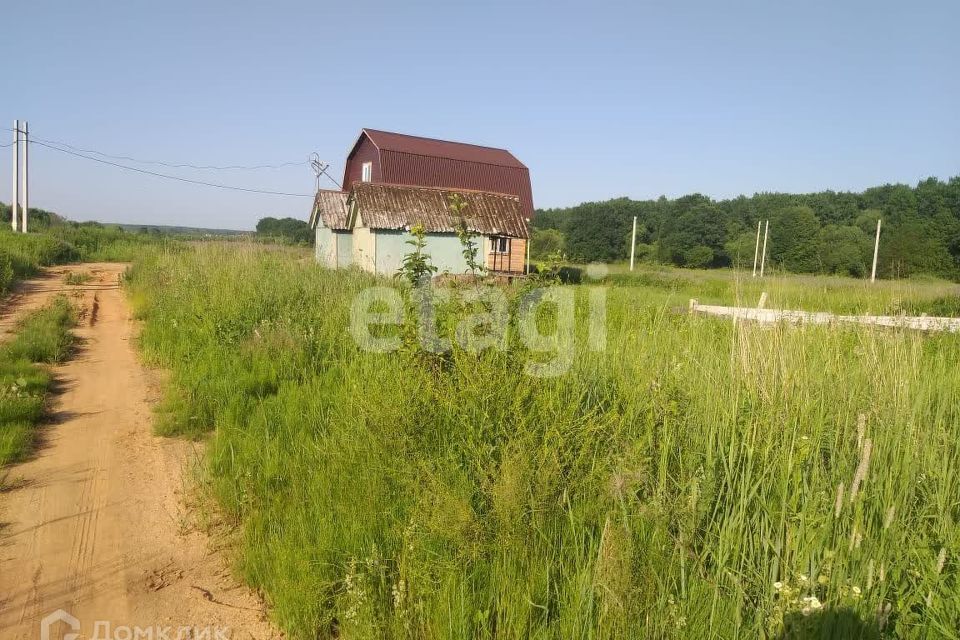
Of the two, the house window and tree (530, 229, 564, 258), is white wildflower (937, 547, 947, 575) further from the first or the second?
the house window

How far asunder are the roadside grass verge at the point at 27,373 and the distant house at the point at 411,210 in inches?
355

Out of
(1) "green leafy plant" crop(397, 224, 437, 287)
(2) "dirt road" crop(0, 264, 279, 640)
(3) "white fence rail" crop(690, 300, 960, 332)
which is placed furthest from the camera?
(3) "white fence rail" crop(690, 300, 960, 332)

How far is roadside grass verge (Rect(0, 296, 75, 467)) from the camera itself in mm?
4434

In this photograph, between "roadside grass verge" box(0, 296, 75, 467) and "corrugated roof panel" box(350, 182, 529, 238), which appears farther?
"corrugated roof panel" box(350, 182, 529, 238)

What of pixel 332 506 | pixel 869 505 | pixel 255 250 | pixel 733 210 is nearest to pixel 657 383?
pixel 869 505

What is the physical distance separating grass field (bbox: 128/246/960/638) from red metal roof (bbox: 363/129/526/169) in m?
25.1

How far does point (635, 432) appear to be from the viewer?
3475 mm

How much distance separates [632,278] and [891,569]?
24.3 meters

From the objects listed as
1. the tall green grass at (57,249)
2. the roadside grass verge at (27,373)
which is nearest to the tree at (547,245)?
the roadside grass verge at (27,373)

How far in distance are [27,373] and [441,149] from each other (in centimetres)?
2599

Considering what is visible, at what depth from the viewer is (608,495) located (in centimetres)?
297

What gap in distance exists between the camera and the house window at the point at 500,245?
2253cm

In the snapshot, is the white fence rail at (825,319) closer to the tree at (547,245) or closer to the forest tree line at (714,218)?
the tree at (547,245)

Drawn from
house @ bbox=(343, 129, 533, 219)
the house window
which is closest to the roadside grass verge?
the house window
